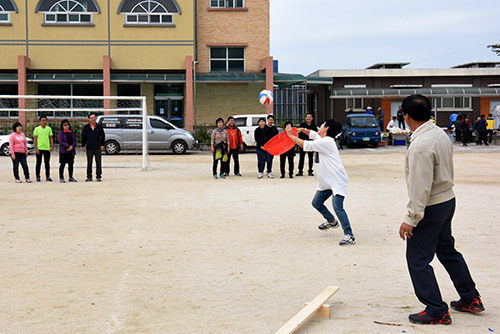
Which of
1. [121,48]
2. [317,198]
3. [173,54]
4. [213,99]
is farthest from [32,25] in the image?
[317,198]

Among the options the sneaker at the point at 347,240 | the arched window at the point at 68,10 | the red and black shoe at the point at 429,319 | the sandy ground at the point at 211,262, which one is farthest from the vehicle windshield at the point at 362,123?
the red and black shoe at the point at 429,319

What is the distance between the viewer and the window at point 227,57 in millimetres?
35312

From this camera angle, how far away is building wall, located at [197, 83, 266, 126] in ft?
117

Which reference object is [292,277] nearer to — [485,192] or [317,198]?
[317,198]

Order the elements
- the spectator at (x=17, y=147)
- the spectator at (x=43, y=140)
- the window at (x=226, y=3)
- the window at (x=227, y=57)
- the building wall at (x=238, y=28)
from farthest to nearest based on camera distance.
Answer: the window at (x=227, y=57) < the window at (x=226, y=3) < the building wall at (x=238, y=28) < the spectator at (x=43, y=140) < the spectator at (x=17, y=147)

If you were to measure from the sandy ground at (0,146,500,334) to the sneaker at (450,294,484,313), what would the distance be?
6 cm

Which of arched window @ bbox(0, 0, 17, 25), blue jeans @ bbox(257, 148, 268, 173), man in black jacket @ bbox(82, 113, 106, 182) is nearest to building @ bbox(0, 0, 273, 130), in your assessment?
arched window @ bbox(0, 0, 17, 25)

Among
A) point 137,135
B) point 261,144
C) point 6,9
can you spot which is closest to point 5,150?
point 137,135

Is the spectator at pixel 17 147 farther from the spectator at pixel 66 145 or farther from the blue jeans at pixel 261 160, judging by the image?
the blue jeans at pixel 261 160

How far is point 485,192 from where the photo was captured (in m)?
13.7

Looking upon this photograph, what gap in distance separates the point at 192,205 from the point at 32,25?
24.8 metres

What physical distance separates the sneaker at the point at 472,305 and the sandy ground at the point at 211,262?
63 millimetres

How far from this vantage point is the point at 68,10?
33.4 metres

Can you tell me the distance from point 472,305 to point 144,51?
30360mm
